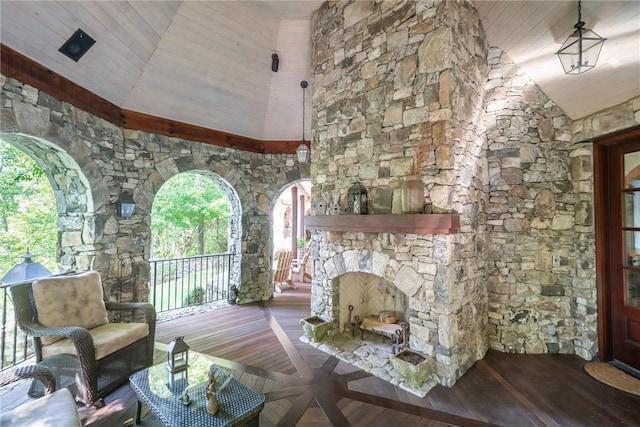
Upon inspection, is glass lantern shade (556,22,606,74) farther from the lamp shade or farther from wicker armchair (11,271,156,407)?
the lamp shade

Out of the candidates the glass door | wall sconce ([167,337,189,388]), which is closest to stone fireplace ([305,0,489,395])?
the glass door

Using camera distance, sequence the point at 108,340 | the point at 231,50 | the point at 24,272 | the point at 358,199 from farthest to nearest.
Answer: the point at 231,50
the point at 358,199
the point at 24,272
the point at 108,340

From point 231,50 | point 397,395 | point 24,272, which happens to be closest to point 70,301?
point 24,272

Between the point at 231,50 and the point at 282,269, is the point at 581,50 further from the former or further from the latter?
the point at 282,269

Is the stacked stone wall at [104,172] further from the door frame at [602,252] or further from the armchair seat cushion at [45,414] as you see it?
the door frame at [602,252]

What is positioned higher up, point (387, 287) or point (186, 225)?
point (186, 225)

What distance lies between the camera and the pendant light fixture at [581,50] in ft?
7.50

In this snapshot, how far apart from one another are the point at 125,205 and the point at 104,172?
494 millimetres

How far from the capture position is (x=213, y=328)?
401 centimetres

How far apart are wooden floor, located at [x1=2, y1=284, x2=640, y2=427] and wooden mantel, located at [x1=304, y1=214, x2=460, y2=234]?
4.98 ft

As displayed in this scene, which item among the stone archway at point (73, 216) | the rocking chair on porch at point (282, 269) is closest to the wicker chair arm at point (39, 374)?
the stone archway at point (73, 216)

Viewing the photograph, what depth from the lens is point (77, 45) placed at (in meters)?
2.82

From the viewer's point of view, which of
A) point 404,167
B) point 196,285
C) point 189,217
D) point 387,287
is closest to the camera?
point 404,167

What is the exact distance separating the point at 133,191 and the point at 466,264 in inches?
178
